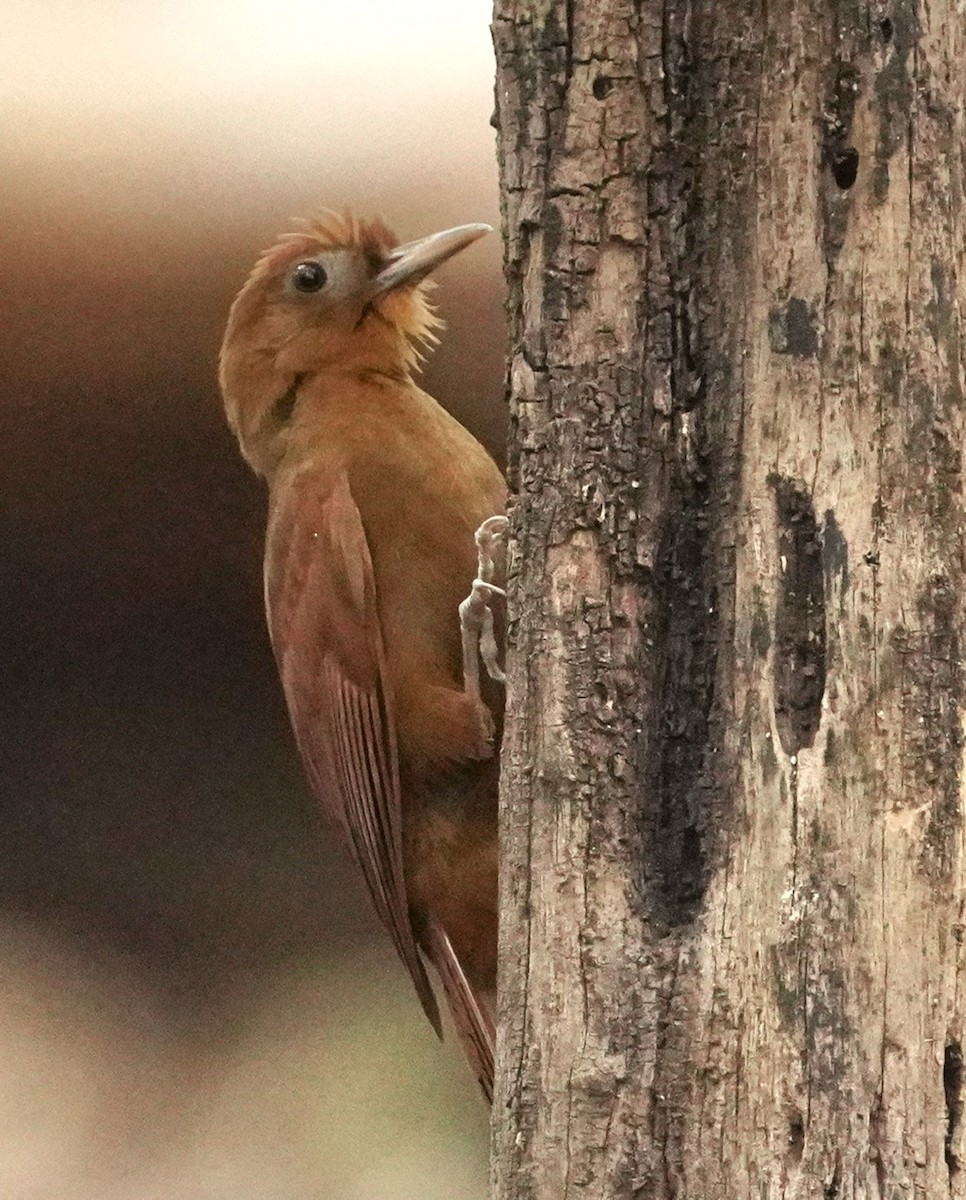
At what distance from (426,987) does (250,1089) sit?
0.34m

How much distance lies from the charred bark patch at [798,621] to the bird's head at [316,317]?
1.01 meters

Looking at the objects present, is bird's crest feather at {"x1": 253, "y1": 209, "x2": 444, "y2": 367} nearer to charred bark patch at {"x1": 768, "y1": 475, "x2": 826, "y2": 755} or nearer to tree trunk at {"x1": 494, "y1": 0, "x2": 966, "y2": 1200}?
tree trunk at {"x1": 494, "y1": 0, "x2": 966, "y2": 1200}

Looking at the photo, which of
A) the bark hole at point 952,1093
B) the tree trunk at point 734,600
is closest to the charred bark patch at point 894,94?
the tree trunk at point 734,600

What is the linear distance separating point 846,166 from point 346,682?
3.55 feet

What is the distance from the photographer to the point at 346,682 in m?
2.14

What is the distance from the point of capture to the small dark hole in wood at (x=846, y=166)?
1361 millimetres

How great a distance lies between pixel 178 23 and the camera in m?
2.14

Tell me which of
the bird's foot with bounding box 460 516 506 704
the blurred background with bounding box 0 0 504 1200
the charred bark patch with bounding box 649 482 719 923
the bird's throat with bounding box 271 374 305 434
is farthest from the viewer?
the bird's throat with bounding box 271 374 305 434

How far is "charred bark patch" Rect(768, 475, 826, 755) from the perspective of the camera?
4.46 feet

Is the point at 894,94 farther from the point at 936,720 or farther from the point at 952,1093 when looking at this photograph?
the point at 952,1093

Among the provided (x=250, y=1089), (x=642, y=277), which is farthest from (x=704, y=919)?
(x=250, y=1089)

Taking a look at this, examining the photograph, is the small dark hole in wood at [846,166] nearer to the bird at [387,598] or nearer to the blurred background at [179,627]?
the bird at [387,598]

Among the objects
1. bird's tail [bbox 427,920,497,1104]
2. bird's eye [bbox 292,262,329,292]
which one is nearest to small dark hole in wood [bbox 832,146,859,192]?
bird's eye [bbox 292,262,329,292]

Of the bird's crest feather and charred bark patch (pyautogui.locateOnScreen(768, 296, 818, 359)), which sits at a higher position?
charred bark patch (pyautogui.locateOnScreen(768, 296, 818, 359))
